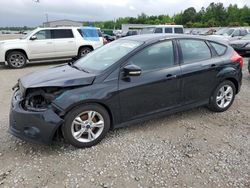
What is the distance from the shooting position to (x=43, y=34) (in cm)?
1125

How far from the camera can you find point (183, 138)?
3.96 meters

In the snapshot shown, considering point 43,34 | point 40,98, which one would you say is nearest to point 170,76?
point 40,98

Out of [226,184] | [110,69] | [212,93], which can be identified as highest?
[110,69]

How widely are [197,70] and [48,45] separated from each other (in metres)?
8.38

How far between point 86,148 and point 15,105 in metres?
1.14

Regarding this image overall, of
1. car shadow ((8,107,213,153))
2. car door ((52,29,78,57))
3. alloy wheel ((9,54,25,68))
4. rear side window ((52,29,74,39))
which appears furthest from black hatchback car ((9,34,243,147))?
rear side window ((52,29,74,39))

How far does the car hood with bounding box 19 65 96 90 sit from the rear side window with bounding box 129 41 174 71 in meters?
0.74

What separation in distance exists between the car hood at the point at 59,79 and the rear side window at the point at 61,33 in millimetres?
8073

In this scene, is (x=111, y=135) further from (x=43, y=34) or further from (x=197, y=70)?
(x=43, y=34)

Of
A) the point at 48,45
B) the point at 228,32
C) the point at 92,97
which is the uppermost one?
the point at 228,32

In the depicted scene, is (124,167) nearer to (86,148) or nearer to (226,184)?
(86,148)

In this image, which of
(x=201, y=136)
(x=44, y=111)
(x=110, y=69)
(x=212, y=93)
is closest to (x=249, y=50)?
(x=212, y=93)

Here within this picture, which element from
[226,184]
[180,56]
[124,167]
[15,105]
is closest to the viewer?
[226,184]

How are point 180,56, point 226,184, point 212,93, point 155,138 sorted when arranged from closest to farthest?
point 226,184 → point 155,138 → point 180,56 → point 212,93
